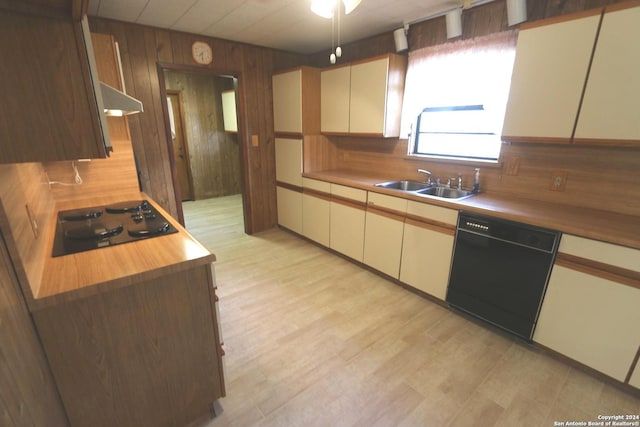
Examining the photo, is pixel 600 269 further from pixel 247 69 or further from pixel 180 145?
pixel 180 145

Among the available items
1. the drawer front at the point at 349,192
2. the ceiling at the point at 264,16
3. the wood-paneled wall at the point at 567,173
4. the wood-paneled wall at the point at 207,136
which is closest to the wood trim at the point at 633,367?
the wood-paneled wall at the point at 567,173

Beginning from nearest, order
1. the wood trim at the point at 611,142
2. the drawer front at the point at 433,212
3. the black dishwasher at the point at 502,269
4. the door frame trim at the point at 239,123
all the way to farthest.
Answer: the wood trim at the point at 611,142
the black dishwasher at the point at 502,269
the drawer front at the point at 433,212
the door frame trim at the point at 239,123

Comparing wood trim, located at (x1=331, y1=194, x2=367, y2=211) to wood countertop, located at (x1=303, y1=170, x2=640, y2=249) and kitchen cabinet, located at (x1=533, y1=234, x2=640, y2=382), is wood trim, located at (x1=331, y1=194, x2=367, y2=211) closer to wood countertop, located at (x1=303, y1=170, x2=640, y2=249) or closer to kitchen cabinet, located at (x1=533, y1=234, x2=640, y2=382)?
wood countertop, located at (x1=303, y1=170, x2=640, y2=249)

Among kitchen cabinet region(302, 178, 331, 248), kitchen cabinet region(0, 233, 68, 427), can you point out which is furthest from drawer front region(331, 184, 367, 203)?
kitchen cabinet region(0, 233, 68, 427)

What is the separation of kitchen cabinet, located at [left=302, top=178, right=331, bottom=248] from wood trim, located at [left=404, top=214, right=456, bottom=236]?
1.08m

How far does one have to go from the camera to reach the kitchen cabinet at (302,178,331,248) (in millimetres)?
3363

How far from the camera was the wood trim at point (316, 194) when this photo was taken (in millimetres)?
3329

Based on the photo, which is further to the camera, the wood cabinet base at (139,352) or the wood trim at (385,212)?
the wood trim at (385,212)

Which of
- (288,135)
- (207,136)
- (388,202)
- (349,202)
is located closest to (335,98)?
(288,135)

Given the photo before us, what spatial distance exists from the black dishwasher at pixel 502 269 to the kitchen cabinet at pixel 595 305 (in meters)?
0.08

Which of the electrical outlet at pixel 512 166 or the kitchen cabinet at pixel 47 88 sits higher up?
the kitchen cabinet at pixel 47 88

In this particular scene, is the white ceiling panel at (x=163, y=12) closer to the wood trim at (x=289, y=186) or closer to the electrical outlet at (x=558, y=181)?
the wood trim at (x=289, y=186)

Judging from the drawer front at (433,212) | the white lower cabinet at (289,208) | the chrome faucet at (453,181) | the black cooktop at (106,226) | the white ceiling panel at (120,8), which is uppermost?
the white ceiling panel at (120,8)

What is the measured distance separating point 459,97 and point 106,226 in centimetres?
284
